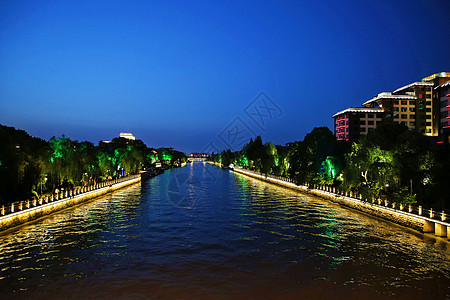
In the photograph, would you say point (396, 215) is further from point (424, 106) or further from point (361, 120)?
point (424, 106)

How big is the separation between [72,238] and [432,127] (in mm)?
→ 118339

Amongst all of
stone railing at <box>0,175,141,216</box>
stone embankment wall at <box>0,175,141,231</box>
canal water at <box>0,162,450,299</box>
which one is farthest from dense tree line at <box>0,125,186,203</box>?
canal water at <box>0,162,450,299</box>

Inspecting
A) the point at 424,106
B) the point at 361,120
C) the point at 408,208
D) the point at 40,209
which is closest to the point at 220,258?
the point at 408,208

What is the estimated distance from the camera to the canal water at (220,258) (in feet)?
56.4

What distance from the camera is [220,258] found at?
2205 centimetres

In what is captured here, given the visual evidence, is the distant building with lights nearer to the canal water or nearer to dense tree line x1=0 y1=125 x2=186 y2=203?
dense tree line x1=0 y1=125 x2=186 y2=203

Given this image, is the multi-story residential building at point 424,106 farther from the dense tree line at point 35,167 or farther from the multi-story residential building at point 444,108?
the dense tree line at point 35,167

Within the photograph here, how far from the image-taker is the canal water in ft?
56.4

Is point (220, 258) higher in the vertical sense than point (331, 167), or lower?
lower

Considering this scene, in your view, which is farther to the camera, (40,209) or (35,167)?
(35,167)

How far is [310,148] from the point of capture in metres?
64.2

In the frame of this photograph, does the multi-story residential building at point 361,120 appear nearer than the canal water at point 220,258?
No

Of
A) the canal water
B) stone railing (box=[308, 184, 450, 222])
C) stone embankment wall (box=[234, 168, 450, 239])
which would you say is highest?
stone railing (box=[308, 184, 450, 222])

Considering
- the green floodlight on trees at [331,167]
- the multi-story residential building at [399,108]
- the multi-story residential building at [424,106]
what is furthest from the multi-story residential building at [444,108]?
the multi-story residential building at [424,106]
